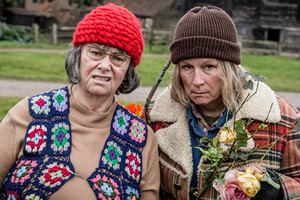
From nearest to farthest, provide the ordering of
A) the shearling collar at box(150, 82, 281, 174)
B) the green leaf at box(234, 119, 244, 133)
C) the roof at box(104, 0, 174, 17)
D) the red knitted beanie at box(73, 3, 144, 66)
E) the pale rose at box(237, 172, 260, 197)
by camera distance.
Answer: the pale rose at box(237, 172, 260, 197), the green leaf at box(234, 119, 244, 133), the red knitted beanie at box(73, 3, 144, 66), the shearling collar at box(150, 82, 281, 174), the roof at box(104, 0, 174, 17)

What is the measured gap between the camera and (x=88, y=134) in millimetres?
2549

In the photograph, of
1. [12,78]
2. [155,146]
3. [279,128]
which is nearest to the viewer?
[279,128]

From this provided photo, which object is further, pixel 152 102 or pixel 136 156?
pixel 152 102

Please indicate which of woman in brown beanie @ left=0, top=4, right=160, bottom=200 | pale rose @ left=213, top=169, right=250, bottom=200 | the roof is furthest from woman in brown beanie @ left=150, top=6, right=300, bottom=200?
the roof

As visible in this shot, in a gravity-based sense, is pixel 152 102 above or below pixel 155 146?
above

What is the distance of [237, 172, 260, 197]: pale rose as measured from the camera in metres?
2.01

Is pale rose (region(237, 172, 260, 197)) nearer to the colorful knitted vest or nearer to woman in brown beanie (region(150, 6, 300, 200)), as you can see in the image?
woman in brown beanie (region(150, 6, 300, 200))

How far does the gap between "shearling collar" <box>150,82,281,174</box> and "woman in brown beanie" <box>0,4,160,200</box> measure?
0.41ft

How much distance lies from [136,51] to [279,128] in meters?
1.06

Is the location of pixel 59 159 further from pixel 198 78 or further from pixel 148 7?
pixel 148 7

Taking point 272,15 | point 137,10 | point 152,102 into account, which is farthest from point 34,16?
point 152,102

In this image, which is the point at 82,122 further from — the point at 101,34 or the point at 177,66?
the point at 177,66

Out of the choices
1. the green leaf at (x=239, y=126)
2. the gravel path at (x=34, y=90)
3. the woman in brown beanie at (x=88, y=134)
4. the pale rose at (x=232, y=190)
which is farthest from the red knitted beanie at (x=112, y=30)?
the gravel path at (x=34, y=90)

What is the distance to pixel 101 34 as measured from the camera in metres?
2.47
